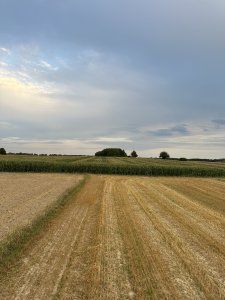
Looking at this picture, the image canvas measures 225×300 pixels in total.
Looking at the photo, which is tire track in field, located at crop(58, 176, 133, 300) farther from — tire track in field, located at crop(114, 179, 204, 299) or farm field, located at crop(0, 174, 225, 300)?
tire track in field, located at crop(114, 179, 204, 299)

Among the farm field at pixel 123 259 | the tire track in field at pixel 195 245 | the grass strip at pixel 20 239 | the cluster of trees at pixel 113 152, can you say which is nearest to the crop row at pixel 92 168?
the tire track in field at pixel 195 245

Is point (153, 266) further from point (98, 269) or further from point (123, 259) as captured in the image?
point (98, 269)

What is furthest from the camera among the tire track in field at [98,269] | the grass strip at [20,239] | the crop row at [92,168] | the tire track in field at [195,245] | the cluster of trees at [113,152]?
the cluster of trees at [113,152]

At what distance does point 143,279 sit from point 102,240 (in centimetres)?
358

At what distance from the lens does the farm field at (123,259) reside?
717 centimetres

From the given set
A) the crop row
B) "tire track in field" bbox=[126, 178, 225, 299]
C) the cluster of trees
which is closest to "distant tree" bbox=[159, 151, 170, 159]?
the cluster of trees

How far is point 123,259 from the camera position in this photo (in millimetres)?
9188

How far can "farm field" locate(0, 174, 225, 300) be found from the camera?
282 inches

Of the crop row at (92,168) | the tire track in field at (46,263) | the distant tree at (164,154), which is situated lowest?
the tire track in field at (46,263)

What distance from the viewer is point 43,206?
17.5m

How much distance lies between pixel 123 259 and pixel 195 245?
2.81 m

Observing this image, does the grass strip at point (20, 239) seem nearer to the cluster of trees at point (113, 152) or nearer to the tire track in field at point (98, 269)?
the tire track in field at point (98, 269)

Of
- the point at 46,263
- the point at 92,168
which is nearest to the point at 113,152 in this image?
the point at 92,168

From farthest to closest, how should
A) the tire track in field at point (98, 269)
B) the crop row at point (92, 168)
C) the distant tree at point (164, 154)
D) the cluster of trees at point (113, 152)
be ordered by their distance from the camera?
the cluster of trees at point (113, 152), the distant tree at point (164, 154), the crop row at point (92, 168), the tire track in field at point (98, 269)
